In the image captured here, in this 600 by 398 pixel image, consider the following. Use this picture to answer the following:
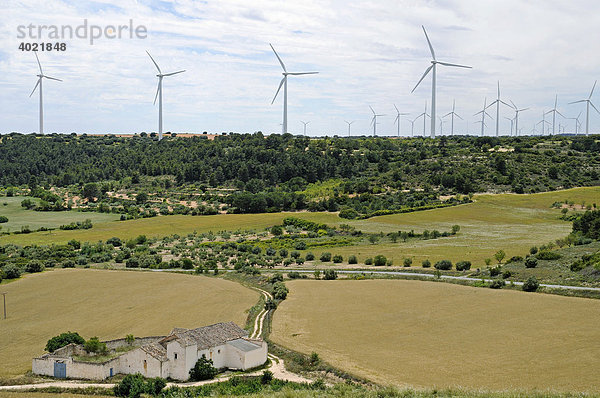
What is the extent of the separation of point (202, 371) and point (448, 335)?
1630cm

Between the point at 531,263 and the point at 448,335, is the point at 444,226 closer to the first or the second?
the point at 531,263

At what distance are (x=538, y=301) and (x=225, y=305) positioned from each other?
2410cm

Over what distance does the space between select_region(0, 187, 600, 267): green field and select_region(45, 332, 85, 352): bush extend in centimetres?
4215

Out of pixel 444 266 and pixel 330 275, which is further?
pixel 444 266

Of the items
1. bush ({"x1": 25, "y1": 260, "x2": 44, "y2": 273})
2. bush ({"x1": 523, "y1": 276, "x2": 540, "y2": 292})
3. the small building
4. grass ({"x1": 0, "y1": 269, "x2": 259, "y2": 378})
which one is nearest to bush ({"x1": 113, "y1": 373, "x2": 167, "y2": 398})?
the small building

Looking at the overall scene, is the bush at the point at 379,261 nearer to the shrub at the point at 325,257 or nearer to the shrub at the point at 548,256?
the shrub at the point at 325,257

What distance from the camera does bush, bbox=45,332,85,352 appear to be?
38906 mm

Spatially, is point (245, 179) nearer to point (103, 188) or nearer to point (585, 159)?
point (103, 188)

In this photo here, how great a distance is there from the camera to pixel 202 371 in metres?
35.8

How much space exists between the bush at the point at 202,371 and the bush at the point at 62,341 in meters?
8.72

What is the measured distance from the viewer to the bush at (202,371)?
3575 centimetres

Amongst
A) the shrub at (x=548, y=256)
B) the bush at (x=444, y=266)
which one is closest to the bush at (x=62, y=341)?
the bush at (x=444, y=266)

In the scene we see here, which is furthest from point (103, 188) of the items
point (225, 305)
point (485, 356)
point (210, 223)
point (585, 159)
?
point (485, 356)

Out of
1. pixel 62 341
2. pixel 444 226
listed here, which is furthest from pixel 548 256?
pixel 62 341
